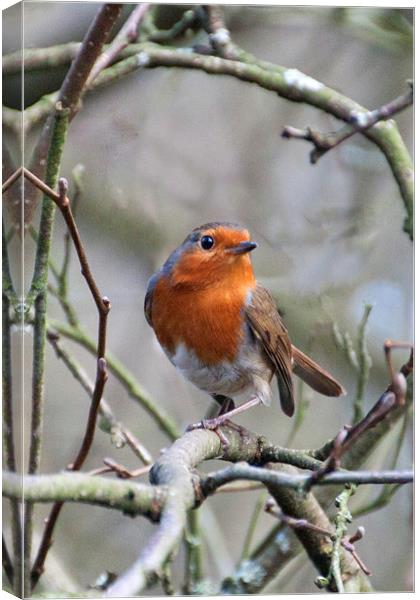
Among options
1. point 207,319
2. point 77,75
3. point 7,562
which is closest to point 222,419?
point 207,319

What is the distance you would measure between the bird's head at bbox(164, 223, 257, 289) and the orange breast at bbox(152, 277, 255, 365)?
0.9 inches

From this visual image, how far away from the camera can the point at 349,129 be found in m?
3.08

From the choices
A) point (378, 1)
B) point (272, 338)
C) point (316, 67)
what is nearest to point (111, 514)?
point (272, 338)

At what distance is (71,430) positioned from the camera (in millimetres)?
2904

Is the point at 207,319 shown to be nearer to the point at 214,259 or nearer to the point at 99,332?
the point at 214,259

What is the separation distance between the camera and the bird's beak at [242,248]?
2.77 m

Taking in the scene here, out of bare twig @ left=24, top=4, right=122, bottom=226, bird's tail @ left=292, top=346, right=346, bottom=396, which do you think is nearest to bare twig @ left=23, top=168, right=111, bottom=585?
bare twig @ left=24, top=4, right=122, bottom=226

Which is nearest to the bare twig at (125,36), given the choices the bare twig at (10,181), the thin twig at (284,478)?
the bare twig at (10,181)

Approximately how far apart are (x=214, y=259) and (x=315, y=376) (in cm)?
56

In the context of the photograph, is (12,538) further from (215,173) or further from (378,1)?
(378,1)

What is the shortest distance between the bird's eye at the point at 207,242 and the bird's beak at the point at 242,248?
54mm

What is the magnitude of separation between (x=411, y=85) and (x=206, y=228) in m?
0.81

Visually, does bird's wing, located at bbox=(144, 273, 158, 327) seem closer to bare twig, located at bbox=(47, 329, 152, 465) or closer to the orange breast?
the orange breast

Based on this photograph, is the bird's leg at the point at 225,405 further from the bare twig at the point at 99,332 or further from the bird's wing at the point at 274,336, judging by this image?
the bare twig at the point at 99,332
